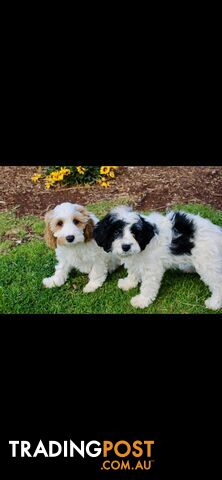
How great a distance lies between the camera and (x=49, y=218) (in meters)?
4.69

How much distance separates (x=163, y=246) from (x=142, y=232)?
16.5 inches

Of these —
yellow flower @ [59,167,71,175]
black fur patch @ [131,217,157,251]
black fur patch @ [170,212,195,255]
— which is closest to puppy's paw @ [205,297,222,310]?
black fur patch @ [170,212,195,255]

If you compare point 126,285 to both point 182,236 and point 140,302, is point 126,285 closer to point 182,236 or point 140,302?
point 140,302

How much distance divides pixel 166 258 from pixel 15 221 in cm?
260

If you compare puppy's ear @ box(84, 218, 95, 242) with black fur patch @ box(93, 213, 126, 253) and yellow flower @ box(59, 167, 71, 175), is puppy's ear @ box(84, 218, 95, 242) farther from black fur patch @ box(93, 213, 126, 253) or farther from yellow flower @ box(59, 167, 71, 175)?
yellow flower @ box(59, 167, 71, 175)

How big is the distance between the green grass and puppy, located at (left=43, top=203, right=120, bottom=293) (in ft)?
0.41

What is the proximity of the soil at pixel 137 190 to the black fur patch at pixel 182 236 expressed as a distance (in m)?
1.75

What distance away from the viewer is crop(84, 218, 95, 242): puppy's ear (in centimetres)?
475

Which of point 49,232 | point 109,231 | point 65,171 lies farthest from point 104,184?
point 109,231

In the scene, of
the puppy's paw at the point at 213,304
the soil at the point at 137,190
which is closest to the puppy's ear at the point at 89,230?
the puppy's paw at the point at 213,304

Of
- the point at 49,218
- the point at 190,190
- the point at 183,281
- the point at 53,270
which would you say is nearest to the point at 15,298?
the point at 53,270

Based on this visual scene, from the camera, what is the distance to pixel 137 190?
6801mm

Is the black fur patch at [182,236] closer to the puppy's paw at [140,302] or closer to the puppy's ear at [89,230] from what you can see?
the puppy's paw at [140,302]

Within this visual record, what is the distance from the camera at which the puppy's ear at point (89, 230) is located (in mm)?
4750
